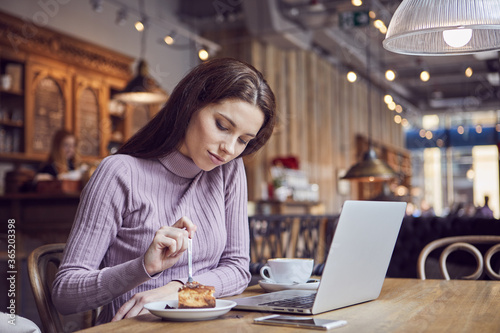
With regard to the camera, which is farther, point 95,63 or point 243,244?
point 95,63

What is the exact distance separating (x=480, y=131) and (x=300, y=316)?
54.5 ft

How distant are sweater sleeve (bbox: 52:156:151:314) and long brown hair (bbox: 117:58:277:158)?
5.1 inches

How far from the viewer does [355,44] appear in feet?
37.8

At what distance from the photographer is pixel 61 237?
16.5 feet

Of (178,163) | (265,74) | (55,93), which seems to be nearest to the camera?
(178,163)

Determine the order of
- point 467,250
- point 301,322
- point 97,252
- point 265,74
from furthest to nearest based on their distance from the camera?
point 467,250 < point 265,74 < point 97,252 < point 301,322

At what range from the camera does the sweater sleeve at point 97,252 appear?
1.37 m

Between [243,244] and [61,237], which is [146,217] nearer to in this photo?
[243,244]

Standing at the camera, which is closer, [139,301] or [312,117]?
[139,301]

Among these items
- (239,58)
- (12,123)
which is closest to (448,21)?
(12,123)

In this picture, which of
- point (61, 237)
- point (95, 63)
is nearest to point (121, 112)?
point (95, 63)

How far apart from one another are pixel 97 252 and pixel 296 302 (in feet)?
1.69

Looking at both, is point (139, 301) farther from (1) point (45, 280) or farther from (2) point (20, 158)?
(2) point (20, 158)

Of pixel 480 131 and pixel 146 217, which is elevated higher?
pixel 480 131
